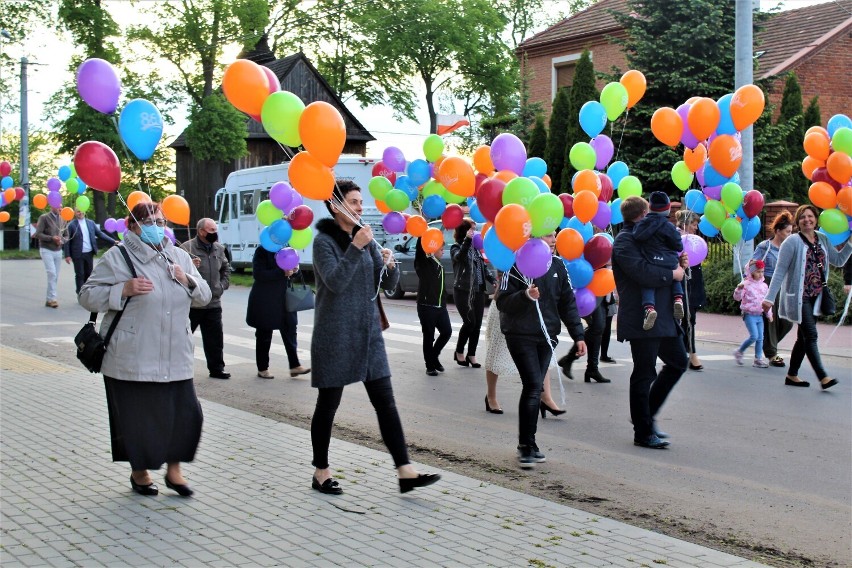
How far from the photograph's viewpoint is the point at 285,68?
1993 inches

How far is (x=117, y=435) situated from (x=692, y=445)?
4207 mm

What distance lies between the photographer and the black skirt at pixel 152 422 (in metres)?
5.89

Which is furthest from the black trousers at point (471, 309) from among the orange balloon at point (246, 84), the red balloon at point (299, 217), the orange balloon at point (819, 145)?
the orange balloon at point (246, 84)

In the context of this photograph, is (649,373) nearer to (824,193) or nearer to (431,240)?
(824,193)

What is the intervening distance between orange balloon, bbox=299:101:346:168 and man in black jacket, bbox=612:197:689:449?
2550 millimetres

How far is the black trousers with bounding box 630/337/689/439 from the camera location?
7.54m

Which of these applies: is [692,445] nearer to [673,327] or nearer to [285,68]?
[673,327]

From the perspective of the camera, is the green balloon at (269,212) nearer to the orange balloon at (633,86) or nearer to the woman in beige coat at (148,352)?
the orange balloon at (633,86)

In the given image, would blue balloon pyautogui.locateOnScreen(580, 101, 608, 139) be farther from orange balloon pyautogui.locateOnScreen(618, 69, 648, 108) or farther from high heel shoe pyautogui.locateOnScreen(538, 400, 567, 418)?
high heel shoe pyautogui.locateOnScreen(538, 400, 567, 418)

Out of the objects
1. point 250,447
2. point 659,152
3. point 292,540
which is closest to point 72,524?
point 292,540

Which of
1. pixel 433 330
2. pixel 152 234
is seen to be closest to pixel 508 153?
pixel 152 234

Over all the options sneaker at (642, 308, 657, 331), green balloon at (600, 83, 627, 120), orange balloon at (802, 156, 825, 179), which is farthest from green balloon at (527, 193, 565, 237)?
orange balloon at (802, 156, 825, 179)

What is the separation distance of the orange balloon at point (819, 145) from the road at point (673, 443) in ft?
7.87

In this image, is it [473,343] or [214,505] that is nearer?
[214,505]
